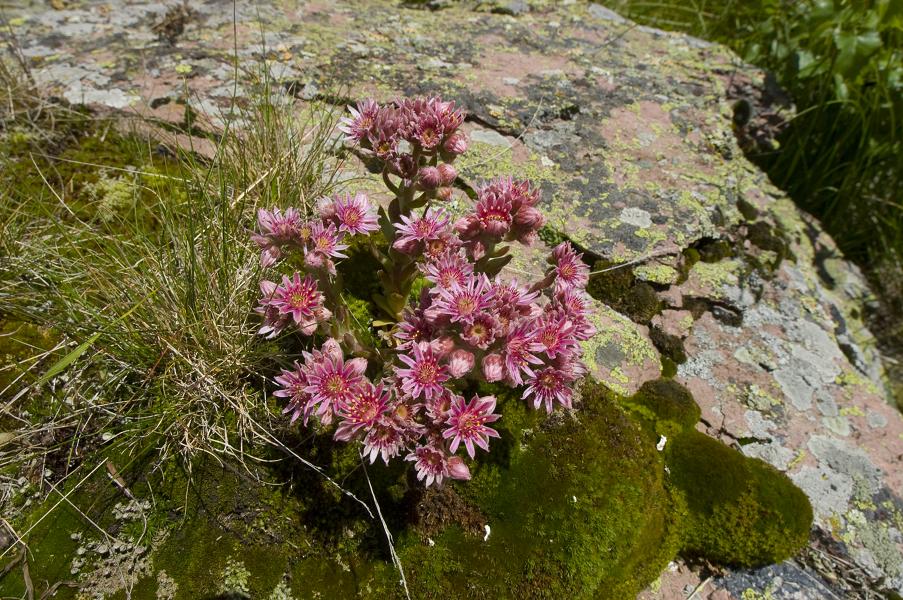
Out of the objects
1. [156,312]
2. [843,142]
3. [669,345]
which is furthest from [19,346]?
[843,142]

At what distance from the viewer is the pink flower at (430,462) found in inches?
92.0

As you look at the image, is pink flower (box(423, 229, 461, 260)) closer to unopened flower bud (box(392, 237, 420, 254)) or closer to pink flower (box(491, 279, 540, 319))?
unopened flower bud (box(392, 237, 420, 254))

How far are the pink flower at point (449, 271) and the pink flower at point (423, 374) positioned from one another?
1.01ft

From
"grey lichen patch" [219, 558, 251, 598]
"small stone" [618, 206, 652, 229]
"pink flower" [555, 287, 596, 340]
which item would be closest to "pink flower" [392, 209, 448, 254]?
"pink flower" [555, 287, 596, 340]

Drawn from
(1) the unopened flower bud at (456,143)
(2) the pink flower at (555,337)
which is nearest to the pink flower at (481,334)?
(2) the pink flower at (555,337)

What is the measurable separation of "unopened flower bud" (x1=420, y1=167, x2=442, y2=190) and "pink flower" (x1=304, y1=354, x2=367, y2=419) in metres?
0.89

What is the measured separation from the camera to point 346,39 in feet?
17.2

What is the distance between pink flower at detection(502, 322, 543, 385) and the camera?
2359mm

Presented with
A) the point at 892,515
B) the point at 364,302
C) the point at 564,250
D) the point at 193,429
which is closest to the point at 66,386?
the point at 193,429

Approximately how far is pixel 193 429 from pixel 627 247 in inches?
106

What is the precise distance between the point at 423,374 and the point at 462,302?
32 cm

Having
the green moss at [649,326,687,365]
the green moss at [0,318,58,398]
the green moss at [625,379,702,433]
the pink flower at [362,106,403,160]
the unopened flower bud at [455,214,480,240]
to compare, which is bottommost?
the green moss at [0,318,58,398]

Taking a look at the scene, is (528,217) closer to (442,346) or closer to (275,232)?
(442,346)

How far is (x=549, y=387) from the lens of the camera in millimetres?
2549
